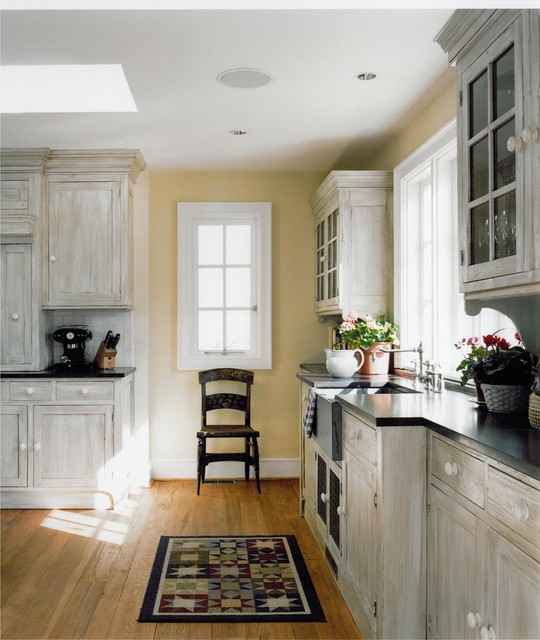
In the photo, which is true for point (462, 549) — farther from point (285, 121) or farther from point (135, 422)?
point (135, 422)

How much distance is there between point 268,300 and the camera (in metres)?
4.93

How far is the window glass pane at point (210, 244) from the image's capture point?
4.93 m

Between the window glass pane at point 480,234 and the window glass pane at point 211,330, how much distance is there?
305 cm

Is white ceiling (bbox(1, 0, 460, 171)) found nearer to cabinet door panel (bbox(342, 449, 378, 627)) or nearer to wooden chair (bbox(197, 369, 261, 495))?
wooden chair (bbox(197, 369, 261, 495))

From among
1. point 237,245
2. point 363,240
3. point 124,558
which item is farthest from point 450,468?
point 237,245

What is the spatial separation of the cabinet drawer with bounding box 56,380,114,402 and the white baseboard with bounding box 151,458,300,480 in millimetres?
1001

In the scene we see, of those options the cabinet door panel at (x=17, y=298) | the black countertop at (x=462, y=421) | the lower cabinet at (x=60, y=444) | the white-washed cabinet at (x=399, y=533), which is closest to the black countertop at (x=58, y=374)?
the lower cabinet at (x=60, y=444)

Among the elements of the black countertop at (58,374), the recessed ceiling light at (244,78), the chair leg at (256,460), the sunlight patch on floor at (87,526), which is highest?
the recessed ceiling light at (244,78)

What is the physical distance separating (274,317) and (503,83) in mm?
3263

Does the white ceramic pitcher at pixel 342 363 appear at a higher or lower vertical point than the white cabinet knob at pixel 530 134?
lower

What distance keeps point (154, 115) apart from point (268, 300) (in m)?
1.87

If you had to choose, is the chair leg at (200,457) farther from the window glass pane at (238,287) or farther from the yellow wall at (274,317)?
the window glass pane at (238,287)

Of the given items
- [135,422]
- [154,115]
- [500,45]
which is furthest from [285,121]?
[135,422]

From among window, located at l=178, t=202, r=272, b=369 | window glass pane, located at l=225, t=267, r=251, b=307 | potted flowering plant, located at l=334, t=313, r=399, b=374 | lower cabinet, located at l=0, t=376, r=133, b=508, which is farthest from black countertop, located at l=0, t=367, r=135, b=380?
potted flowering plant, located at l=334, t=313, r=399, b=374
